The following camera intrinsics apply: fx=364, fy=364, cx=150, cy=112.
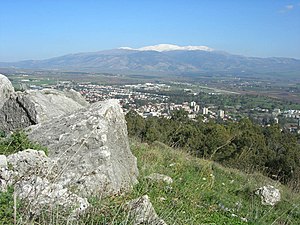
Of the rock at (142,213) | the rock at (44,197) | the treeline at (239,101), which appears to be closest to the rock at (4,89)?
the rock at (44,197)

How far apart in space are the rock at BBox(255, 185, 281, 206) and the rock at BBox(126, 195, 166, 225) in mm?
4916

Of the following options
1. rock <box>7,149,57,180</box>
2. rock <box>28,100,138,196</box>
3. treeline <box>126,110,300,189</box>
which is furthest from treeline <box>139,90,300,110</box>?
rock <box>7,149,57,180</box>

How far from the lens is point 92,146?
6.22 metres

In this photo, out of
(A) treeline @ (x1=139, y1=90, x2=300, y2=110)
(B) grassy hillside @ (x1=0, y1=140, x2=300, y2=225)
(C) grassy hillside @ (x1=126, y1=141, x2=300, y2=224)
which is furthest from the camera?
(A) treeline @ (x1=139, y1=90, x2=300, y2=110)

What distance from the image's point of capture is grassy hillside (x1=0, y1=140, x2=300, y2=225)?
3463mm

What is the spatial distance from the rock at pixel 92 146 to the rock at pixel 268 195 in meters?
2.97

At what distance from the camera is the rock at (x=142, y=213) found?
3334 millimetres

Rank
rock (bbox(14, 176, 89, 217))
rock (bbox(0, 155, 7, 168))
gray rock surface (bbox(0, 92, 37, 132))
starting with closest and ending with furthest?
1. rock (bbox(14, 176, 89, 217))
2. rock (bbox(0, 155, 7, 168))
3. gray rock surface (bbox(0, 92, 37, 132))

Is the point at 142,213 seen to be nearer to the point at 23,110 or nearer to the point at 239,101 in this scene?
the point at 23,110

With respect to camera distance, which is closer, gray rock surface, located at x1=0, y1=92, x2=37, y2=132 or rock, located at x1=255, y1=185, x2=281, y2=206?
rock, located at x1=255, y1=185, x2=281, y2=206

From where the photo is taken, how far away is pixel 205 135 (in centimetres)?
2125

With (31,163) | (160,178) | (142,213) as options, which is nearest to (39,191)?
(142,213)

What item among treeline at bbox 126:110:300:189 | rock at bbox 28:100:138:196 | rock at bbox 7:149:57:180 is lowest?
treeline at bbox 126:110:300:189

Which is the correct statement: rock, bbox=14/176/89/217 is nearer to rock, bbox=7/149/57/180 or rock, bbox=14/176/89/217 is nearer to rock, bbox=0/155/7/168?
rock, bbox=7/149/57/180
